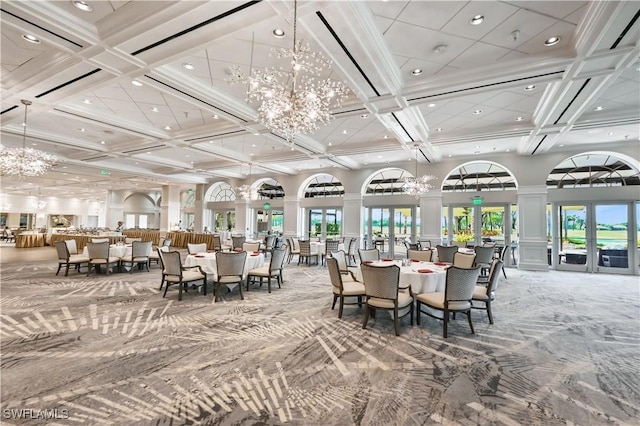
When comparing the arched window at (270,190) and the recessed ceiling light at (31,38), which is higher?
the recessed ceiling light at (31,38)

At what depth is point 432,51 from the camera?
13.3 ft

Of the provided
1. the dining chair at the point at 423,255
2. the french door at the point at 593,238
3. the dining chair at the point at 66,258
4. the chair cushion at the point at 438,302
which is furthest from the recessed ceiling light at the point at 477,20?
the dining chair at the point at 66,258

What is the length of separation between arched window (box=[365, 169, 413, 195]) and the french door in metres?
5.24

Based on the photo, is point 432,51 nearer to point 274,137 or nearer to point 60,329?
point 274,137

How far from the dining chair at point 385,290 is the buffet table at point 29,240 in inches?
730

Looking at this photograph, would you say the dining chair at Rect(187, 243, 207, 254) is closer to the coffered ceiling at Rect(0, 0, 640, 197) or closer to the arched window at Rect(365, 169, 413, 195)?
the coffered ceiling at Rect(0, 0, 640, 197)

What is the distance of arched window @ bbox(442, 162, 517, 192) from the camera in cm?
1022

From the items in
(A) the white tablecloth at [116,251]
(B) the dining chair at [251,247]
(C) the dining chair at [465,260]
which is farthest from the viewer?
(B) the dining chair at [251,247]

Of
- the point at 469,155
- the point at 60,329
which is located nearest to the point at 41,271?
the point at 60,329

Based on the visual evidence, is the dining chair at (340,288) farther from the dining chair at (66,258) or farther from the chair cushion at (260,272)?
the dining chair at (66,258)

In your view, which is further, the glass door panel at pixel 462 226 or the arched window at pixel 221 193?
the arched window at pixel 221 193

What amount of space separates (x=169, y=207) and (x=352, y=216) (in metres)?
11.8

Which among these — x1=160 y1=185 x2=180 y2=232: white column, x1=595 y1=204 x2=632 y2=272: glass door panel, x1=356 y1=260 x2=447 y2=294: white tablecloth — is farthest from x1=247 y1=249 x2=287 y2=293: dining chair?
x1=160 y1=185 x2=180 y2=232: white column

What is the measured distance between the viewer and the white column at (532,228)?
916cm
